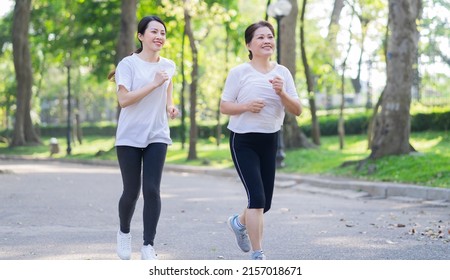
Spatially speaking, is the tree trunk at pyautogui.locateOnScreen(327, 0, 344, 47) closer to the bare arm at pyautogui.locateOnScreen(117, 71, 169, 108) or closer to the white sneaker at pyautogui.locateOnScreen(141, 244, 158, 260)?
the bare arm at pyautogui.locateOnScreen(117, 71, 169, 108)

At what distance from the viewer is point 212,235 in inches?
368

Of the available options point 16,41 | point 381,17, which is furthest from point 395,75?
point 16,41

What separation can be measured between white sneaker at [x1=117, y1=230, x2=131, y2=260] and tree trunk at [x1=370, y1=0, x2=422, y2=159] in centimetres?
1263

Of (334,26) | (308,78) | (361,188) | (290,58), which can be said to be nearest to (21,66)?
(308,78)

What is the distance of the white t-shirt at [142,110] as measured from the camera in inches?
269

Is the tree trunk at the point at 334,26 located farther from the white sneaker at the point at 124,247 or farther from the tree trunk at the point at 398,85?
the white sneaker at the point at 124,247

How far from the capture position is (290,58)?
2725 centimetres

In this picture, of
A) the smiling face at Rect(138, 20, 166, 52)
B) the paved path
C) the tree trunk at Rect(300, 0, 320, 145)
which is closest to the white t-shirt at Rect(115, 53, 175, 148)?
the smiling face at Rect(138, 20, 166, 52)

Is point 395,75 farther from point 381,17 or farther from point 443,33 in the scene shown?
point 443,33

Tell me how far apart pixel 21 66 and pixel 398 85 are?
27374mm

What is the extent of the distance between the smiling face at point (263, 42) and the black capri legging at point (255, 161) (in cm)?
59

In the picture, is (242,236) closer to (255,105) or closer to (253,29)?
(255,105)

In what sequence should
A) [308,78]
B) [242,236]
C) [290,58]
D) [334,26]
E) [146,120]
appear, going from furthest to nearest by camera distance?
[334,26] → [308,78] → [290,58] → [242,236] → [146,120]

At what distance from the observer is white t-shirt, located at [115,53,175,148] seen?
269 inches
